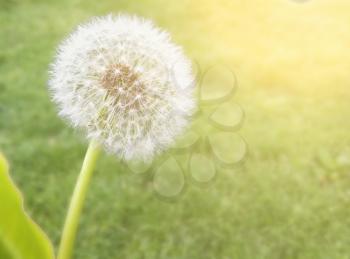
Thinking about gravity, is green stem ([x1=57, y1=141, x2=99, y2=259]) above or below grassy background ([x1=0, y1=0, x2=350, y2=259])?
above

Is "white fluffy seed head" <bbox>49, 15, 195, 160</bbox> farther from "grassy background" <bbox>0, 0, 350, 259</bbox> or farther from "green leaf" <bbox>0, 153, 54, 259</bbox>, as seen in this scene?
"grassy background" <bbox>0, 0, 350, 259</bbox>

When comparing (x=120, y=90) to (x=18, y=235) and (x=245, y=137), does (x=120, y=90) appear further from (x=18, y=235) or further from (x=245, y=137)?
(x=245, y=137)

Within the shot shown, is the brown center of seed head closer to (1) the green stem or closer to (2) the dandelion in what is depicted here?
(2) the dandelion

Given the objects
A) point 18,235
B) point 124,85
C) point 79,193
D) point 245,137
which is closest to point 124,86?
point 124,85

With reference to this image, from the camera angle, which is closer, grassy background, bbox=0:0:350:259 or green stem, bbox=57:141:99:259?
green stem, bbox=57:141:99:259

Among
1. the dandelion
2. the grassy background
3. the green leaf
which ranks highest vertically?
the dandelion

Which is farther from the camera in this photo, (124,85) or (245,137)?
(245,137)

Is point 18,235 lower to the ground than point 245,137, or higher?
higher

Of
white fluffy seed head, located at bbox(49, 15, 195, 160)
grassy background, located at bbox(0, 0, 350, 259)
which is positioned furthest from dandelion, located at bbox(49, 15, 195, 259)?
grassy background, located at bbox(0, 0, 350, 259)
